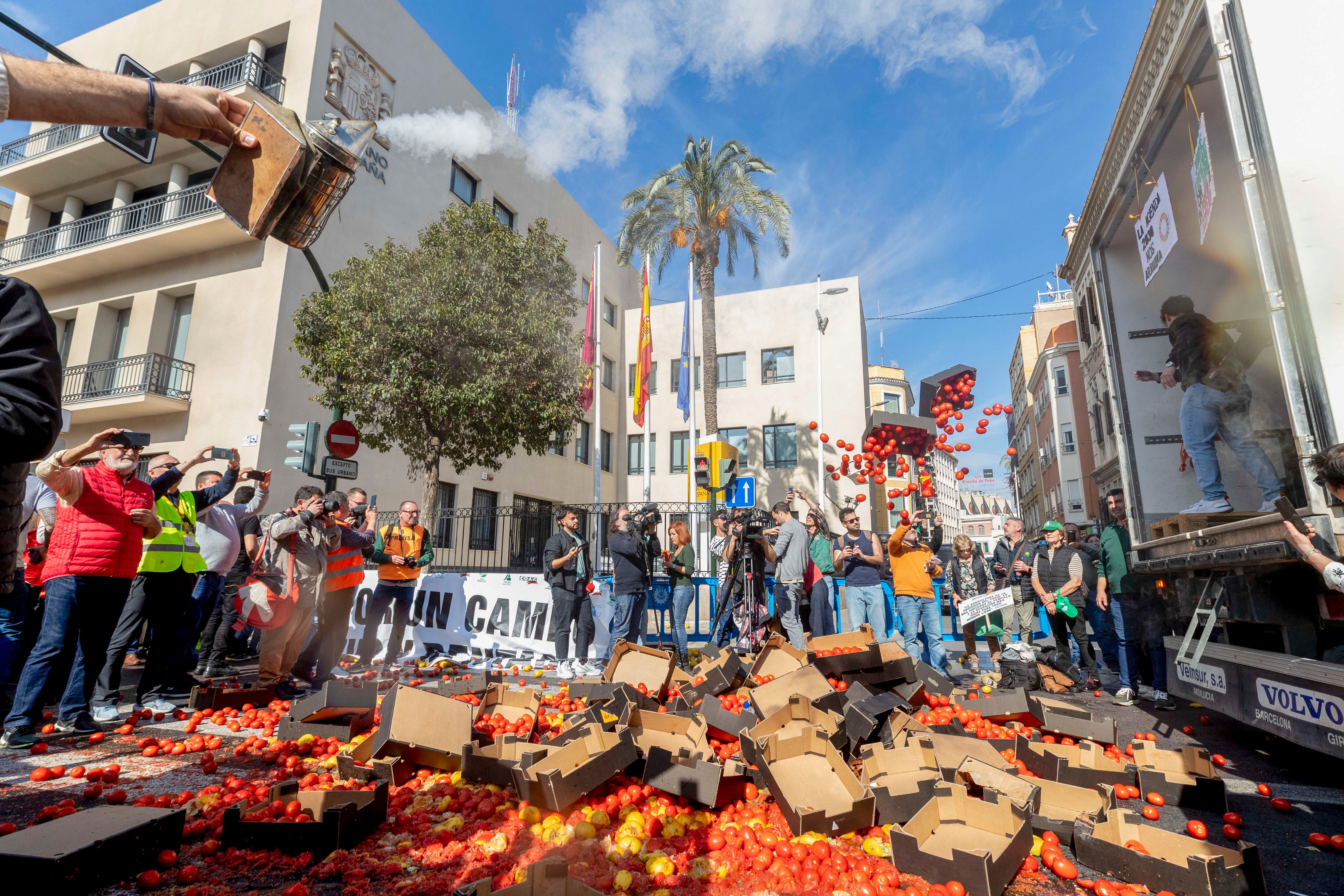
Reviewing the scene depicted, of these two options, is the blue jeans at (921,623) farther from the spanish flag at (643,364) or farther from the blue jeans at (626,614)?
the spanish flag at (643,364)

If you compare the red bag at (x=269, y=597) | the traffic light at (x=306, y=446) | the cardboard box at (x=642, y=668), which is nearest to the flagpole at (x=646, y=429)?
the traffic light at (x=306, y=446)

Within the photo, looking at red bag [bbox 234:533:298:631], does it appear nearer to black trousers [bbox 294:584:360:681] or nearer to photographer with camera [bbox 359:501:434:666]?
black trousers [bbox 294:584:360:681]

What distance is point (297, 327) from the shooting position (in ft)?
44.9

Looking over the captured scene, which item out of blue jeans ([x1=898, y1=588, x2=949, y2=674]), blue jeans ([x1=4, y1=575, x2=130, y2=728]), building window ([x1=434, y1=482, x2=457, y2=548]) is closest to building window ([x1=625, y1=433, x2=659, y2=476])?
building window ([x1=434, y1=482, x2=457, y2=548])

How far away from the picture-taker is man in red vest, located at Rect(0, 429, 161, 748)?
435 cm

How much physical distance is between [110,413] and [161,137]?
6.84 meters

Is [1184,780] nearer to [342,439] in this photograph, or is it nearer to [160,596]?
[160,596]

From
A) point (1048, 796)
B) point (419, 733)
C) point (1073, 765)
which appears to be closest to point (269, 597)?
point (419, 733)

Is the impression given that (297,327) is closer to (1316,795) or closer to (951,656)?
(951,656)

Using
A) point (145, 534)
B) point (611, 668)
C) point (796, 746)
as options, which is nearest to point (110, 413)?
point (145, 534)

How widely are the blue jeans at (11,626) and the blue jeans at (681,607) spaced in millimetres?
6318

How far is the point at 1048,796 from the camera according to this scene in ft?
11.2

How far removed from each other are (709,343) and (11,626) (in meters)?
19.4

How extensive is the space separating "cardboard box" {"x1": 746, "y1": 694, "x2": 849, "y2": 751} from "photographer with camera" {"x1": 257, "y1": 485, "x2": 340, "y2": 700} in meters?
4.56
